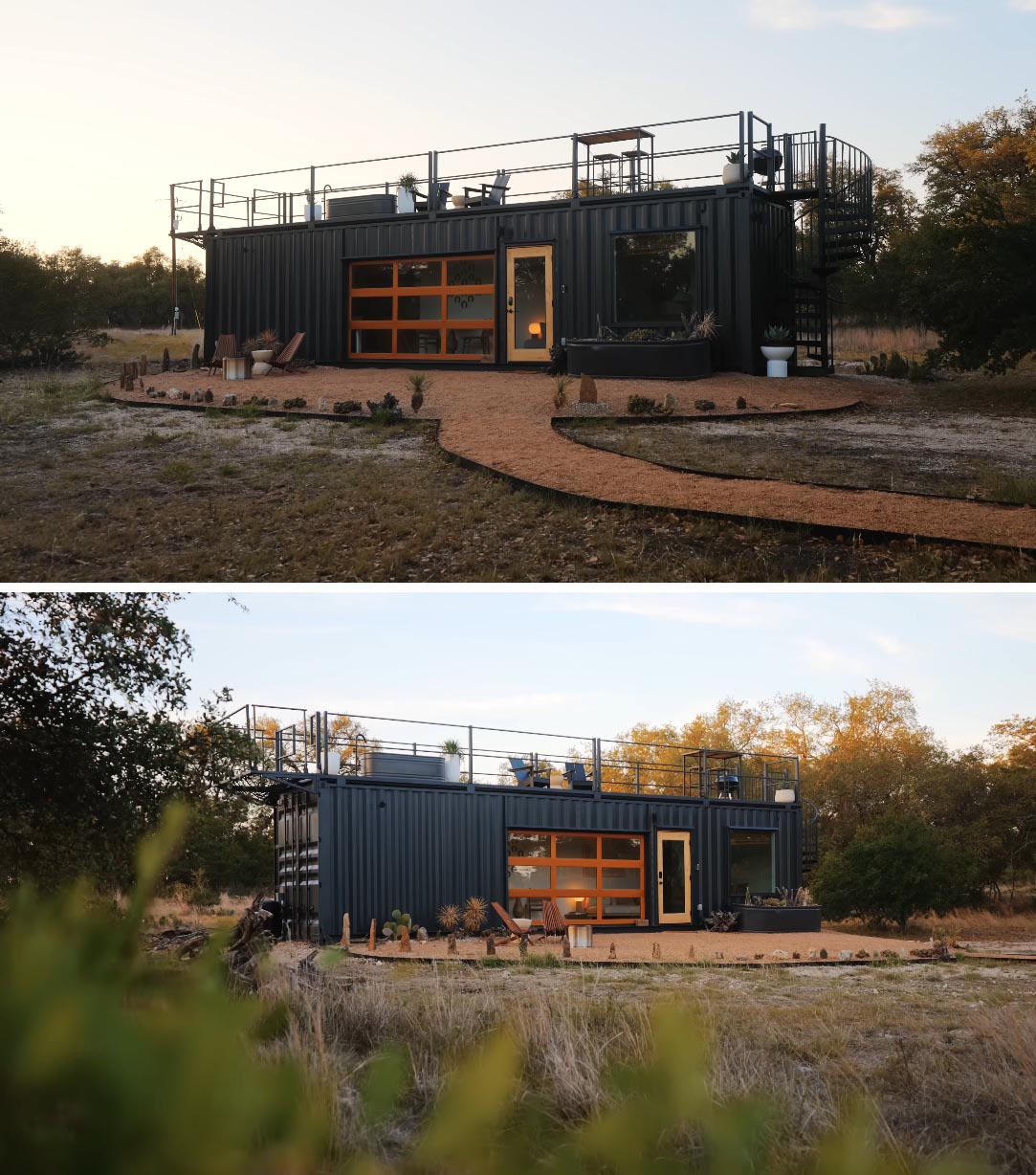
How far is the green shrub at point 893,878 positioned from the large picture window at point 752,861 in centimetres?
196

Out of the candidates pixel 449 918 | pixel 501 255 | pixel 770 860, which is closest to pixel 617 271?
pixel 501 255

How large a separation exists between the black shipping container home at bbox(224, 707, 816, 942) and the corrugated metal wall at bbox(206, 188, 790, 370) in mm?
7284

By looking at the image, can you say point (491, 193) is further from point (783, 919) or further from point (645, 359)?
point (783, 919)

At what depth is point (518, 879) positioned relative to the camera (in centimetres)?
1650

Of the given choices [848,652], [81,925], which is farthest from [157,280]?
[81,925]

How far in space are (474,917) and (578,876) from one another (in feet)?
8.25

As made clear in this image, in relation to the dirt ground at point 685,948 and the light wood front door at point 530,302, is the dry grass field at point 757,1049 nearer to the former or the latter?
the dirt ground at point 685,948

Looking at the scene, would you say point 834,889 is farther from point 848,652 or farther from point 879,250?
point 879,250

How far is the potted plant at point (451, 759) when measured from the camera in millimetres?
15734

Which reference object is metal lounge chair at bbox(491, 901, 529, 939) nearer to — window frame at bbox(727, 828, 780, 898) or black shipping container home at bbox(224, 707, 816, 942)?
black shipping container home at bbox(224, 707, 816, 942)

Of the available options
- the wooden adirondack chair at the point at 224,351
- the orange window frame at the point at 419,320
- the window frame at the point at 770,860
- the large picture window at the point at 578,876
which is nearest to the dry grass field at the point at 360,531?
the large picture window at the point at 578,876

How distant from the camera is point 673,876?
1823cm

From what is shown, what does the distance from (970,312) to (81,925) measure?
16.7 m

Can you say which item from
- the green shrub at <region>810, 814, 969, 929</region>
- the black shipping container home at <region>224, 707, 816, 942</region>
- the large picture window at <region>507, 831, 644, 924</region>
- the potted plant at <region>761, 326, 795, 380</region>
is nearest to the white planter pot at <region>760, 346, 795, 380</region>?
the potted plant at <region>761, 326, 795, 380</region>
